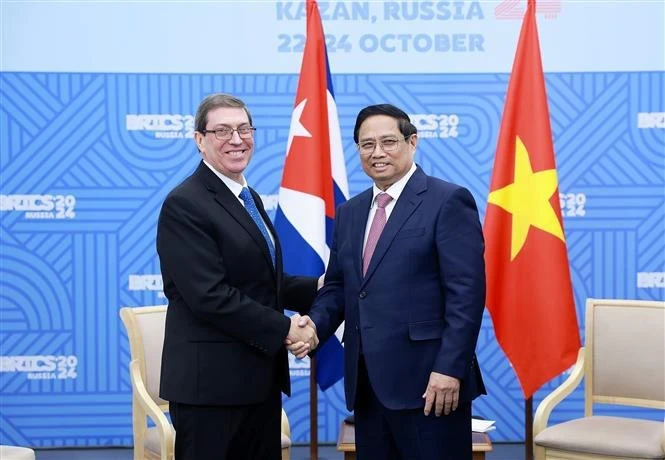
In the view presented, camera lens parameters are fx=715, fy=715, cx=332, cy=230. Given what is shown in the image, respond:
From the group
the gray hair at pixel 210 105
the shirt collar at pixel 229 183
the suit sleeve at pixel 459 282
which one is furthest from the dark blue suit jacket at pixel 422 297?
the gray hair at pixel 210 105

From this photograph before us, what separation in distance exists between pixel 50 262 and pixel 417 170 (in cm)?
261

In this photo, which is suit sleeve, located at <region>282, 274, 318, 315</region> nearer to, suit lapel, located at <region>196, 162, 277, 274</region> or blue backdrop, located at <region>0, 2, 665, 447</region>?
suit lapel, located at <region>196, 162, 277, 274</region>

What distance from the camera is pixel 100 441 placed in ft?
13.7

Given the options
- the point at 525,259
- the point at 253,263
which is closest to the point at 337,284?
the point at 253,263

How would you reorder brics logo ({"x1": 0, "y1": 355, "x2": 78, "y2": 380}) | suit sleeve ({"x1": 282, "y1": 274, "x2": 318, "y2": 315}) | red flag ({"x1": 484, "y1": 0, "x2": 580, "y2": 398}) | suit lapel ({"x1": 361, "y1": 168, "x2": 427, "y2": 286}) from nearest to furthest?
suit lapel ({"x1": 361, "y1": 168, "x2": 427, "y2": 286}) < suit sleeve ({"x1": 282, "y1": 274, "x2": 318, "y2": 315}) < red flag ({"x1": 484, "y1": 0, "x2": 580, "y2": 398}) < brics logo ({"x1": 0, "y1": 355, "x2": 78, "y2": 380})

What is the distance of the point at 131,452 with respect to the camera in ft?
13.5

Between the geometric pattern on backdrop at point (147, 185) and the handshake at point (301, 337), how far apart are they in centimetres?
178

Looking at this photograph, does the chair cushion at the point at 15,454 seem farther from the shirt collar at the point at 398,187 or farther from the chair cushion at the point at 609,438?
the chair cushion at the point at 609,438

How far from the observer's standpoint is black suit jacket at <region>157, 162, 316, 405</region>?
2166 millimetres

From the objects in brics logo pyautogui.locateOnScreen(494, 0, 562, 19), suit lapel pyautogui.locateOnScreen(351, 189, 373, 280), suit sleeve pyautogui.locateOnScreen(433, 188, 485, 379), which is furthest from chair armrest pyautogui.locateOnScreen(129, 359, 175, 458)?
brics logo pyautogui.locateOnScreen(494, 0, 562, 19)

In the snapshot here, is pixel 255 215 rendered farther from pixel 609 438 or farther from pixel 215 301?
pixel 609 438

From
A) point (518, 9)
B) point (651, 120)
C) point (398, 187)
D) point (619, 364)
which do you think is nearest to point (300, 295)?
point (398, 187)

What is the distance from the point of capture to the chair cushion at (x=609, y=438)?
2779 mm

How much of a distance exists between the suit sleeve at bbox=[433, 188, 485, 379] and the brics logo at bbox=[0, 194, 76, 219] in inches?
103
